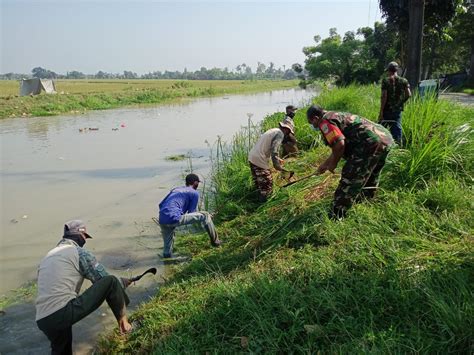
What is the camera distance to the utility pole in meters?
7.34

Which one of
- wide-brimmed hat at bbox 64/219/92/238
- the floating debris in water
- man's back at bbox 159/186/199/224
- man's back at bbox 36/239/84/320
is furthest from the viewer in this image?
the floating debris in water

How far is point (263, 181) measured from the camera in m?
5.72

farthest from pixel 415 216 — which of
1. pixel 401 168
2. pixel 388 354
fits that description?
pixel 388 354

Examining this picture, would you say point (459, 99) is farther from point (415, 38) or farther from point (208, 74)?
point (208, 74)

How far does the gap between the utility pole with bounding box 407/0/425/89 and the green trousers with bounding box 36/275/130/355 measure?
22.7 feet

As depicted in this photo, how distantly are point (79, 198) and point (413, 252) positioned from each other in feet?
22.2

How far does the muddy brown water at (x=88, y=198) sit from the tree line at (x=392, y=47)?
7.50 meters

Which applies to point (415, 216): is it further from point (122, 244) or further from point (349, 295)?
point (122, 244)

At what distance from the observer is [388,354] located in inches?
84.4

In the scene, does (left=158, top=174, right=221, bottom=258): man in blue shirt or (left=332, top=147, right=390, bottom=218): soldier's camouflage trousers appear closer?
(left=332, top=147, right=390, bottom=218): soldier's camouflage trousers

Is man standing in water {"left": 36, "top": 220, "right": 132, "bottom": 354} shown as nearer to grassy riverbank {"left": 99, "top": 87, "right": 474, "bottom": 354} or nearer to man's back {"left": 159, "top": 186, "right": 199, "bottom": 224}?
grassy riverbank {"left": 99, "top": 87, "right": 474, "bottom": 354}

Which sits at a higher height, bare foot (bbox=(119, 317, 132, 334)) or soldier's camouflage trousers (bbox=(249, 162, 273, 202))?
soldier's camouflage trousers (bbox=(249, 162, 273, 202))

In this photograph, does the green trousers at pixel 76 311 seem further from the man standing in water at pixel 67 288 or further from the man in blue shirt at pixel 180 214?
the man in blue shirt at pixel 180 214

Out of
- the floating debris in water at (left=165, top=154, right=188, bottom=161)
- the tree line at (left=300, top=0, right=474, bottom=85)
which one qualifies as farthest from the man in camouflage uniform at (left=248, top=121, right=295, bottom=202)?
the tree line at (left=300, top=0, right=474, bottom=85)
